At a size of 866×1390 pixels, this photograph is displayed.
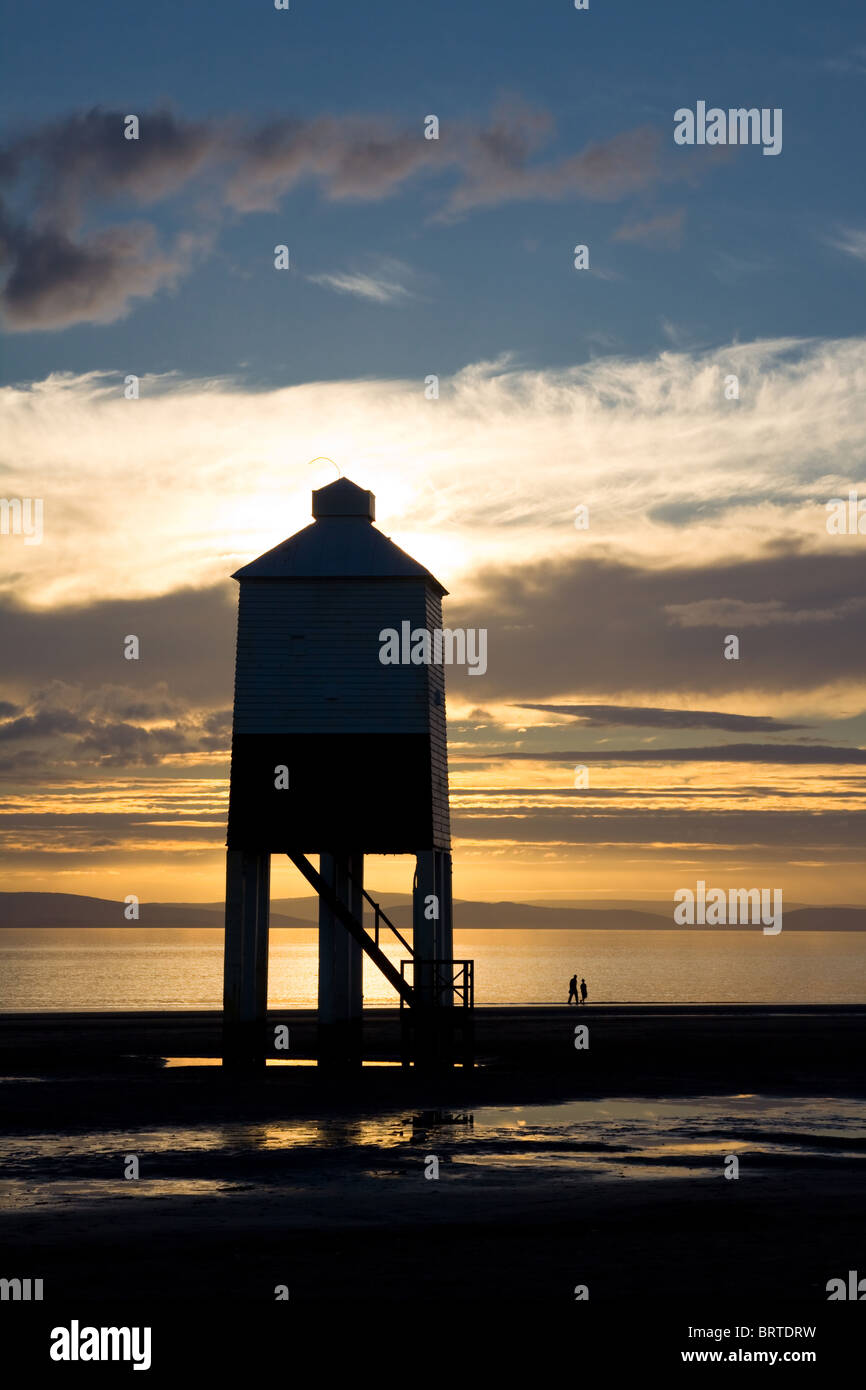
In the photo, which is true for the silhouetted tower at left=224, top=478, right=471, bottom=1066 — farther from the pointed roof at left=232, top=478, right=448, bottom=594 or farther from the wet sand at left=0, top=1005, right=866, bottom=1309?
the wet sand at left=0, top=1005, right=866, bottom=1309

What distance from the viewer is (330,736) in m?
39.1

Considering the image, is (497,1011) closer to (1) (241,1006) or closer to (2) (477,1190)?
(1) (241,1006)

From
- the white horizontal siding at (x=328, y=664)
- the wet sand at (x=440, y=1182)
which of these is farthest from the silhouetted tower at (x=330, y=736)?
the wet sand at (x=440, y=1182)

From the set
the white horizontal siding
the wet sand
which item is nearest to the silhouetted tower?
the white horizontal siding

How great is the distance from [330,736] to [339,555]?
459 cm

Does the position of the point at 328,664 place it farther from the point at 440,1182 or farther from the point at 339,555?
the point at 440,1182

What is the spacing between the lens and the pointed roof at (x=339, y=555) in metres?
39.2

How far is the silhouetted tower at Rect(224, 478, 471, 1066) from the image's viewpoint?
39031 mm

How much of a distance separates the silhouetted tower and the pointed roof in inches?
1.7

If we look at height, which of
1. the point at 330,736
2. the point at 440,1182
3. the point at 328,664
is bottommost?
the point at 440,1182

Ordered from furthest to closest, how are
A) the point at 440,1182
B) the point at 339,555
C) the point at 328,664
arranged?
the point at 339,555
the point at 328,664
the point at 440,1182

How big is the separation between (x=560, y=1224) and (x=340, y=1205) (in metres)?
2.98

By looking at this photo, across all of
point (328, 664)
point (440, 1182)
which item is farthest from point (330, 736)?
point (440, 1182)
